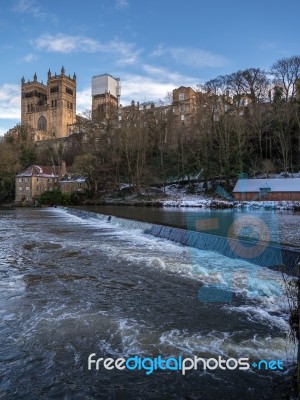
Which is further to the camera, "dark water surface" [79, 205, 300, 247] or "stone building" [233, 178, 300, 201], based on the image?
"stone building" [233, 178, 300, 201]

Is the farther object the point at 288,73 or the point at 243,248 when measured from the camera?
the point at 288,73

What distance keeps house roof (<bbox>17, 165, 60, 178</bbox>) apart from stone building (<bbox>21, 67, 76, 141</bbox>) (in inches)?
1955

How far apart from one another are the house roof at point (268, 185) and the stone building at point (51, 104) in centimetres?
8537

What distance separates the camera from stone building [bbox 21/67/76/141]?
121 m

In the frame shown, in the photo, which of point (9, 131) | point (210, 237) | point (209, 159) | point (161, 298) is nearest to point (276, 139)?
point (209, 159)

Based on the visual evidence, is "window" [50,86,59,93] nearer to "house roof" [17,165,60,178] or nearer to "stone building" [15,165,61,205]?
"house roof" [17,165,60,178]

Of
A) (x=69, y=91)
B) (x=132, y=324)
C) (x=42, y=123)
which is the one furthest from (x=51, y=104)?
(x=132, y=324)

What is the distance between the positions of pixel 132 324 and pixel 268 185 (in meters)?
41.1

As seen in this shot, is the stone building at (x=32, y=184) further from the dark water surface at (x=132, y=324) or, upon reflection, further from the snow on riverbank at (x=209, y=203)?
the dark water surface at (x=132, y=324)

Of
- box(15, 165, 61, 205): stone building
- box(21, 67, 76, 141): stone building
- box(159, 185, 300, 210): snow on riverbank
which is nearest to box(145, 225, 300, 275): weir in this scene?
box(159, 185, 300, 210): snow on riverbank

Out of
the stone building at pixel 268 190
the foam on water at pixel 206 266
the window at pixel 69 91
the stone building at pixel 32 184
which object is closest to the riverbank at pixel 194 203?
the stone building at pixel 268 190

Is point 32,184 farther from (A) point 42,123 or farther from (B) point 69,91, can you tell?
(B) point 69,91

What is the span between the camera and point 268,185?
145 ft

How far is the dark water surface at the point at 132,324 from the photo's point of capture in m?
4.51
